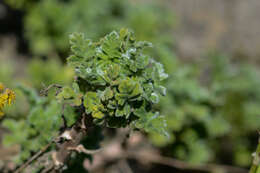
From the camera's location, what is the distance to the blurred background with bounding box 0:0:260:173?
351cm

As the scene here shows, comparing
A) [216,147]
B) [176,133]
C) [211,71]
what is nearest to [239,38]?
[211,71]

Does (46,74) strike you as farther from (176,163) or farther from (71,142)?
(71,142)

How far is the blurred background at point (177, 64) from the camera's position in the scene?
3514mm

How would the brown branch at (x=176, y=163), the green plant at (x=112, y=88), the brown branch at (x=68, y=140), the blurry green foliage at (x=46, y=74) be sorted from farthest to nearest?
the blurry green foliage at (x=46, y=74), the brown branch at (x=176, y=163), the brown branch at (x=68, y=140), the green plant at (x=112, y=88)

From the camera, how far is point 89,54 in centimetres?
171

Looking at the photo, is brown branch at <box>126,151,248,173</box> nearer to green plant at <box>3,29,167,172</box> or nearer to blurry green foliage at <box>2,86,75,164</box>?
blurry green foliage at <box>2,86,75,164</box>

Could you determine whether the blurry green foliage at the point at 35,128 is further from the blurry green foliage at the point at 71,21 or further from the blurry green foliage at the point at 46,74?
the blurry green foliage at the point at 71,21

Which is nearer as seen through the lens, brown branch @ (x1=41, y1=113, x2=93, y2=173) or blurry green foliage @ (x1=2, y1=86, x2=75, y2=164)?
brown branch @ (x1=41, y1=113, x2=93, y2=173)

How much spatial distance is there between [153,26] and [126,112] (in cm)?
297

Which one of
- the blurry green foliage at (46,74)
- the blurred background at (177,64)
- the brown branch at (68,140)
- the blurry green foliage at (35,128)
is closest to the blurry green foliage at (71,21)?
the blurred background at (177,64)

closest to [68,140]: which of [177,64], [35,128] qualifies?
[35,128]

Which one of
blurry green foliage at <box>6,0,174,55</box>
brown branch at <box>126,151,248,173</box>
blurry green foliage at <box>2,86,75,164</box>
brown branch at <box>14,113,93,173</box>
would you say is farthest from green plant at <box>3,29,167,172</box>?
blurry green foliage at <box>6,0,174,55</box>

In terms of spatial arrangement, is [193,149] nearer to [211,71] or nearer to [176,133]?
[176,133]

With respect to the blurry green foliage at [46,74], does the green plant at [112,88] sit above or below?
below
